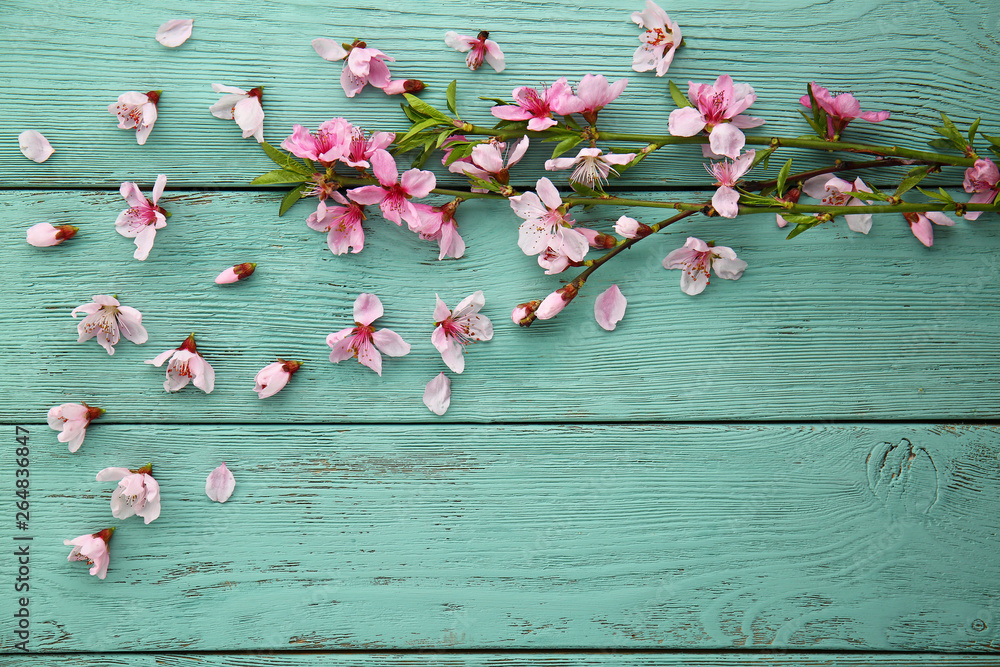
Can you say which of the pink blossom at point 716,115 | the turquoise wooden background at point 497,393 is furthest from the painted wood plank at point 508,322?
the pink blossom at point 716,115

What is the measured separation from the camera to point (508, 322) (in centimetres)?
76

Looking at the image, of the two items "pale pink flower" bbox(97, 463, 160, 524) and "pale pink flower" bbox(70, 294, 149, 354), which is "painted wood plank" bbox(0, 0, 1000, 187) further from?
"pale pink flower" bbox(97, 463, 160, 524)

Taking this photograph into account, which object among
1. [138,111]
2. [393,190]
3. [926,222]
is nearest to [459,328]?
[393,190]

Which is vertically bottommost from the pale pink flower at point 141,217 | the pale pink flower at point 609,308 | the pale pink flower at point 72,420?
the pale pink flower at point 72,420

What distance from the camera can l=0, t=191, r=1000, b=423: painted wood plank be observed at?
2.49 ft

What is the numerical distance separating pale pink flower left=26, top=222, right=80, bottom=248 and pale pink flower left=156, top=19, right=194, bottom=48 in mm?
268

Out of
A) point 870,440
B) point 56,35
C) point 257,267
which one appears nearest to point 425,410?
point 257,267

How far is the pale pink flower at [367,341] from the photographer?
734 millimetres

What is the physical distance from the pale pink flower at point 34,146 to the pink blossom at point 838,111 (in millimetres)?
956

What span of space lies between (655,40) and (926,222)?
411 millimetres

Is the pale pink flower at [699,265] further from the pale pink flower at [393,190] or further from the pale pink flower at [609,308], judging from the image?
the pale pink flower at [393,190]

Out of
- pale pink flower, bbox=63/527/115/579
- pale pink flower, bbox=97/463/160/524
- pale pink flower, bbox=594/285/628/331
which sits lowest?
pale pink flower, bbox=63/527/115/579

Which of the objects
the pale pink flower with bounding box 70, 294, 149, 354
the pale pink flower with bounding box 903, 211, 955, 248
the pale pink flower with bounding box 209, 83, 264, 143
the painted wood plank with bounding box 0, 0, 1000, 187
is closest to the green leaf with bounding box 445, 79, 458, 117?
the painted wood plank with bounding box 0, 0, 1000, 187

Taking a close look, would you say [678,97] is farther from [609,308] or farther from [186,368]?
[186,368]
